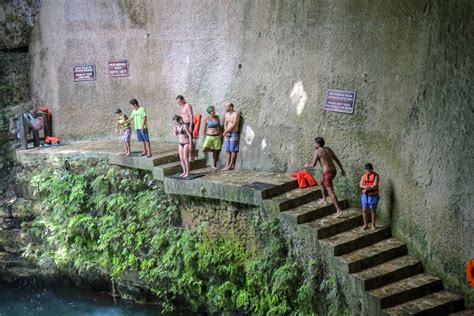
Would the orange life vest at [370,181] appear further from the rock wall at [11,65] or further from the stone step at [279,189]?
the rock wall at [11,65]

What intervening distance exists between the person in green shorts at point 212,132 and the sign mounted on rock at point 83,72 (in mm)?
3721

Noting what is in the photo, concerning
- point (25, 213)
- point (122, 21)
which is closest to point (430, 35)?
point (122, 21)

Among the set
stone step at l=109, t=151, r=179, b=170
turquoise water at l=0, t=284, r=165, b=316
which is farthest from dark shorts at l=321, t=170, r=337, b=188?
turquoise water at l=0, t=284, r=165, b=316

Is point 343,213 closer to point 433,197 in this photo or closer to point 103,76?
point 433,197

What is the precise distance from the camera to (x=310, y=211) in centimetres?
902

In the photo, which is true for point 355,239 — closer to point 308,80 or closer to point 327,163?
point 327,163

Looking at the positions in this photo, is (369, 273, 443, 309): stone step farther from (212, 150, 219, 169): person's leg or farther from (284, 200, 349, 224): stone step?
(212, 150, 219, 169): person's leg

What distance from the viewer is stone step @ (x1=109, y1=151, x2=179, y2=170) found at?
10928 mm

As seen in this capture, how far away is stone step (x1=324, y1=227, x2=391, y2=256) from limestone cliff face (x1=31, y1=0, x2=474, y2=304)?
0.26 m

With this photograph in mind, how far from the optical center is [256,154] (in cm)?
1073

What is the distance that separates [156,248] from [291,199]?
2881 mm

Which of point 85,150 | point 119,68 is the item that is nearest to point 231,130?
point 85,150

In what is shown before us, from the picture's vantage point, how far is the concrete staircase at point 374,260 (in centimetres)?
766

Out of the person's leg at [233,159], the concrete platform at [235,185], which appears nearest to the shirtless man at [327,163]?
the concrete platform at [235,185]
